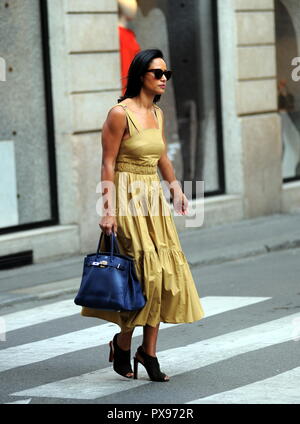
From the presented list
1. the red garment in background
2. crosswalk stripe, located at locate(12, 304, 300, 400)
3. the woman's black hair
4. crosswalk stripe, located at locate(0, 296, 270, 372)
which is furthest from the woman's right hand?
the red garment in background

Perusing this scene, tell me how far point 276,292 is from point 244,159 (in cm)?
547

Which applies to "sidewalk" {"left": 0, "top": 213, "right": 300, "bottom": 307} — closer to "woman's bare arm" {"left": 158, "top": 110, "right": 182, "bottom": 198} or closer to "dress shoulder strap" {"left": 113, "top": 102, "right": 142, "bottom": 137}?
"woman's bare arm" {"left": 158, "top": 110, "right": 182, "bottom": 198}

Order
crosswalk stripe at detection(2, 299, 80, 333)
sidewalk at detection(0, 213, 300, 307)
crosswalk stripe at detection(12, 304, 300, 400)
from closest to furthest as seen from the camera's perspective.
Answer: crosswalk stripe at detection(12, 304, 300, 400) < crosswalk stripe at detection(2, 299, 80, 333) < sidewalk at detection(0, 213, 300, 307)

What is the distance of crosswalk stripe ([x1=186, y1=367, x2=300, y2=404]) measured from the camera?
6598 mm

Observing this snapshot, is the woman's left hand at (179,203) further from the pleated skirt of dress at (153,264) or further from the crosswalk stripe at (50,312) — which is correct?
the crosswalk stripe at (50,312)

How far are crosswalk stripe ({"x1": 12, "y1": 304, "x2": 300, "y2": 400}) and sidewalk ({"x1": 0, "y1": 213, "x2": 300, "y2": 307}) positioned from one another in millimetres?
2640

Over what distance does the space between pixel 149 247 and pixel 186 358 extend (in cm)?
106

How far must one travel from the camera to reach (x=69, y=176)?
1314 centimetres

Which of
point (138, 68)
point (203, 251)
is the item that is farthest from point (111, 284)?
point (203, 251)

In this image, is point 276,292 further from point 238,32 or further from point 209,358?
point 238,32

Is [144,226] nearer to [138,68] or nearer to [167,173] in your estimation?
[167,173]

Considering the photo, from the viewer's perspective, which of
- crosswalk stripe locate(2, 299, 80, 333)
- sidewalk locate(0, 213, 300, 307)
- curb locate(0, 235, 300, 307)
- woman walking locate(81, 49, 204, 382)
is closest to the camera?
woman walking locate(81, 49, 204, 382)

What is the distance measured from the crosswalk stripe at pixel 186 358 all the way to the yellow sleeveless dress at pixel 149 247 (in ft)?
1.24
